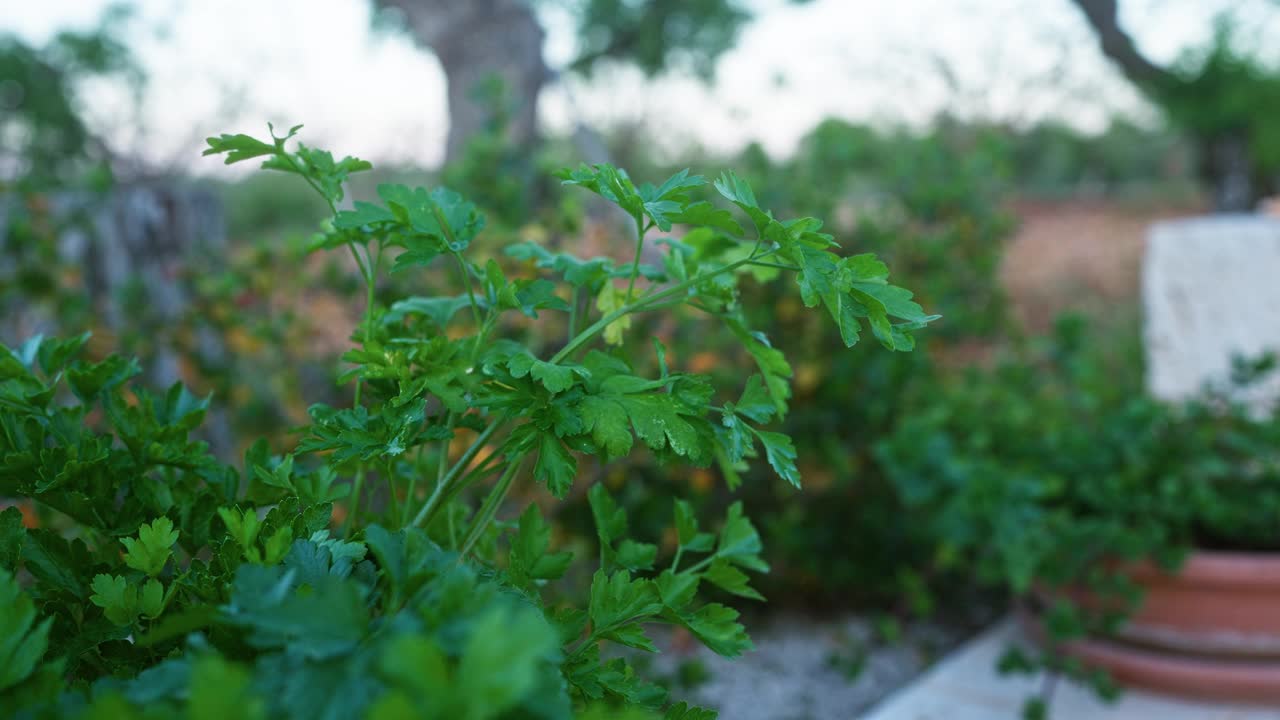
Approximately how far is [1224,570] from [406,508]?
199 cm

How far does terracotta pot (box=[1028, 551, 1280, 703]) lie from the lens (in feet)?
7.12

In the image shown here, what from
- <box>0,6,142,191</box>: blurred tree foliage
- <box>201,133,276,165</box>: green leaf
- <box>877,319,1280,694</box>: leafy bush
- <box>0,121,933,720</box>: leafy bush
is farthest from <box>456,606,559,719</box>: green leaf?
<box>0,6,142,191</box>: blurred tree foliage

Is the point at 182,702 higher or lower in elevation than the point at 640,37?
lower

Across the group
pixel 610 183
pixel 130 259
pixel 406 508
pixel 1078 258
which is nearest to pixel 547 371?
pixel 610 183

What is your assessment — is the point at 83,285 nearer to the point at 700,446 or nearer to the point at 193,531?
the point at 193,531

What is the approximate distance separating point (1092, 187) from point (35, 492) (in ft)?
56.4

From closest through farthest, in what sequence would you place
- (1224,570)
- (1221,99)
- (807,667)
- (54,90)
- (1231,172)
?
1. (1224,570)
2. (807,667)
3. (1221,99)
4. (54,90)
5. (1231,172)

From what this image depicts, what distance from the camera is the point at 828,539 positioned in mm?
3084

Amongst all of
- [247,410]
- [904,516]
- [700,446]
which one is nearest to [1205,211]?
[904,516]

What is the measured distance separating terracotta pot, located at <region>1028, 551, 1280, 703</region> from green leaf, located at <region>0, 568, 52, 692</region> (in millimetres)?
2260

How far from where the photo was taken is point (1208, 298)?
3.53 meters

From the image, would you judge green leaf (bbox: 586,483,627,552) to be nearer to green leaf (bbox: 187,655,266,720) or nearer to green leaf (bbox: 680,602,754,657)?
green leaf (bbox: 680,602,754,657)

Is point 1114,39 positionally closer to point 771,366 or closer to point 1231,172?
point 771,366

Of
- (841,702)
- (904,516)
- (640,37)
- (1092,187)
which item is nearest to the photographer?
(841,702)
